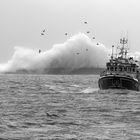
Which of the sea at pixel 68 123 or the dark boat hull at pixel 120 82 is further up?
the dark boat hull at pixel 120 82

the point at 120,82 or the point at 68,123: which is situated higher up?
the point at 120,82

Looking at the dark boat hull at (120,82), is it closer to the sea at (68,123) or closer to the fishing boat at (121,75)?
the fishing boat at (121,75)

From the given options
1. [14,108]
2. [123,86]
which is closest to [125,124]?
[14,108]

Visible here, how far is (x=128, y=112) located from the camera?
40594mm

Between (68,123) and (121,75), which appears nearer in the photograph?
(68,123)

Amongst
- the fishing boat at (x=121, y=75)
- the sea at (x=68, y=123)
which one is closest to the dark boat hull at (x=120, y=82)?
the fishing boat at (x=121, y=75)

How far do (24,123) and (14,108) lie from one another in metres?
9.47

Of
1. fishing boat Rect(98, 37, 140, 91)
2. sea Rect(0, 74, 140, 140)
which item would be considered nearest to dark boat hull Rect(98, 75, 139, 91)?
fishing boat Rect(98, 37, 140, 91)

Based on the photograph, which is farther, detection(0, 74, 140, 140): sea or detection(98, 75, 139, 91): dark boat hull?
detection(98, 75, 139, 91): dark boat hull

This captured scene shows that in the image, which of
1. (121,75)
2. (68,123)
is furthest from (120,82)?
(68,123)

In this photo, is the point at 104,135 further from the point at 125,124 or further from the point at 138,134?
the point at 125,124

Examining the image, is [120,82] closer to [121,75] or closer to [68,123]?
[121,75]

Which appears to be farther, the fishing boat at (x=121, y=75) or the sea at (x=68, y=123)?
the fishing boat at (x=121, y=75)

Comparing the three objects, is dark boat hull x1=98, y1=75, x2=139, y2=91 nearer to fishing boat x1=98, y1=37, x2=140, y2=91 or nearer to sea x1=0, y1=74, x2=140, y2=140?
fishing boat x1=98, y1=37, x2=140, y2=91
